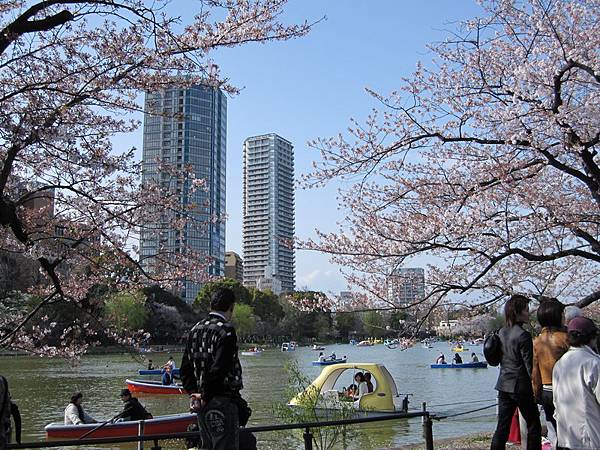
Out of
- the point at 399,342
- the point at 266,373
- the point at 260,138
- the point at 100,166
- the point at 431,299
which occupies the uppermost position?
the point at 260,138

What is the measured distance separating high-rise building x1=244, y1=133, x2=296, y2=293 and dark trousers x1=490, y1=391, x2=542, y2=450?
4984 millimetres

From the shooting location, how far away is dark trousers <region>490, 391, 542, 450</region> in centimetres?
454

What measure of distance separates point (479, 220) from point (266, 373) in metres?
27.4

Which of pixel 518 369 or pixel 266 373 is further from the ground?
pixel 518 369

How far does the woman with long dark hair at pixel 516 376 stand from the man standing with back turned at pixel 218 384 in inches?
89.0

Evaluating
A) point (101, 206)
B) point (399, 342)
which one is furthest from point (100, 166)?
point (399, 342)

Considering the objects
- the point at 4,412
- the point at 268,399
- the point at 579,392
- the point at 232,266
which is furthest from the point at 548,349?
the point at 232,266

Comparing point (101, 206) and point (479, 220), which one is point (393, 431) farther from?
point (101, 206)

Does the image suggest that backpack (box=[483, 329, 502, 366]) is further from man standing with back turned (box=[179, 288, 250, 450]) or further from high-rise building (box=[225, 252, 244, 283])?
high-rise building (box=[225, 252, 244, 283])

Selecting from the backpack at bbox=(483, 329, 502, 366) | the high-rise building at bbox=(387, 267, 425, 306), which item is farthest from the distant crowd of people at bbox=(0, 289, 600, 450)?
the high-rise building at bbox=(387, 267, 425, 306)

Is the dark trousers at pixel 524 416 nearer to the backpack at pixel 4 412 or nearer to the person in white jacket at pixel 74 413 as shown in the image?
the backpack at pixel 4 412

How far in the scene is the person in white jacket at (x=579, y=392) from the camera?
10.8 ft

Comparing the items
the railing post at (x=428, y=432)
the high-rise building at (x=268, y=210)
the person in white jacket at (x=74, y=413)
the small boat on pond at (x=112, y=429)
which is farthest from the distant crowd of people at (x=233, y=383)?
the person in white jacket at (x=74, y=413)

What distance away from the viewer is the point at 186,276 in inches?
320
